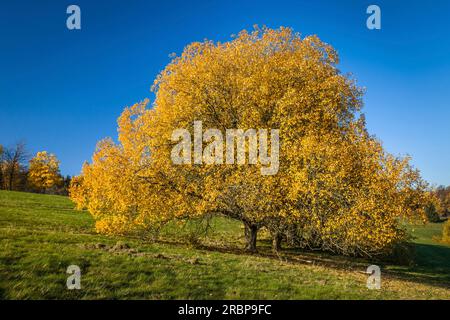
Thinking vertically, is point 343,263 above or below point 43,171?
below

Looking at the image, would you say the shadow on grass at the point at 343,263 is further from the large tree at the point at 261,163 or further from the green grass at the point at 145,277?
the green grass at the point at 145,277

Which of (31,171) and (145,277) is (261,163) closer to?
(145,277)

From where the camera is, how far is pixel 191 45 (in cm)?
2523

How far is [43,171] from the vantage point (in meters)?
89.6

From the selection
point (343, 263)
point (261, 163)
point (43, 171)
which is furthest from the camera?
point (43, 171)

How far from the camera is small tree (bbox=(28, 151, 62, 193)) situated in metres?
89.9

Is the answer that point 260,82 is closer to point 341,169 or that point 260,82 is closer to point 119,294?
point 341,169

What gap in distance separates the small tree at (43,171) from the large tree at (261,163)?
245ft

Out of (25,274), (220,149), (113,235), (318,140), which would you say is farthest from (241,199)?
(25,274)

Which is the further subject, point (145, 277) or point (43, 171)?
point (43, 171)

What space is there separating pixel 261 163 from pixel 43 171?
86.8 m

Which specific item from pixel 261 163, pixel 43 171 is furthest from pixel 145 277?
pixel 43 171

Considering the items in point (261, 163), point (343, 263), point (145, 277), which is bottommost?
point (343, 263)
